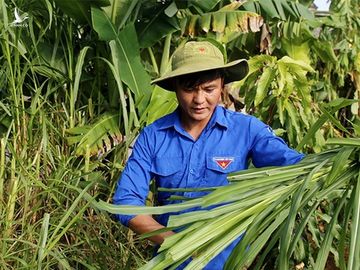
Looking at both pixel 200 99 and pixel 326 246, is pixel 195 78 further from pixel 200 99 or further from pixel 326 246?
pixel 326 246

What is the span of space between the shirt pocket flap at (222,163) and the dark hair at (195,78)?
0.70ft

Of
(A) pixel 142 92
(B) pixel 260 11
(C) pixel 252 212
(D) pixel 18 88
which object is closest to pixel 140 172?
(C) pixel 252 212

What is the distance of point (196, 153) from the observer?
196 centimetres

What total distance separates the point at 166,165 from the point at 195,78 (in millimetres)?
264

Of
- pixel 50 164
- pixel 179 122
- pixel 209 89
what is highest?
pixel 209 89

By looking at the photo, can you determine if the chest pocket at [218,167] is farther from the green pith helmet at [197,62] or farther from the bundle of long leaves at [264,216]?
the bundle of long leaves at [264,216]

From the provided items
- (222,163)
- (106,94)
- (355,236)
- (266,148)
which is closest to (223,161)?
(222,163)

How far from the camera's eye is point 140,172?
1.94 m

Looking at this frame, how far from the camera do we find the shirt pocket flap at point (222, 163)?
193cm

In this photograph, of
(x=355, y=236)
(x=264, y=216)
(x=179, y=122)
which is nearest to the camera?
(x=355, y=236)

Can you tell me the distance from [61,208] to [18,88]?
21.8 inches

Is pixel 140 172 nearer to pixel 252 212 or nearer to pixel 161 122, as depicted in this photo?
pixel 161 122

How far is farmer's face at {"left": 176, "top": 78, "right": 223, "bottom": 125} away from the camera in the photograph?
74.4 inches

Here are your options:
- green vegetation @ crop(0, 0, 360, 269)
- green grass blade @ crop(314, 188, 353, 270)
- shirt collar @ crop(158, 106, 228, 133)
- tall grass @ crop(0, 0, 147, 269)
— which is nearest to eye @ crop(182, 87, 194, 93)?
shirt collar @ crop(158, 106, 228, 133)
